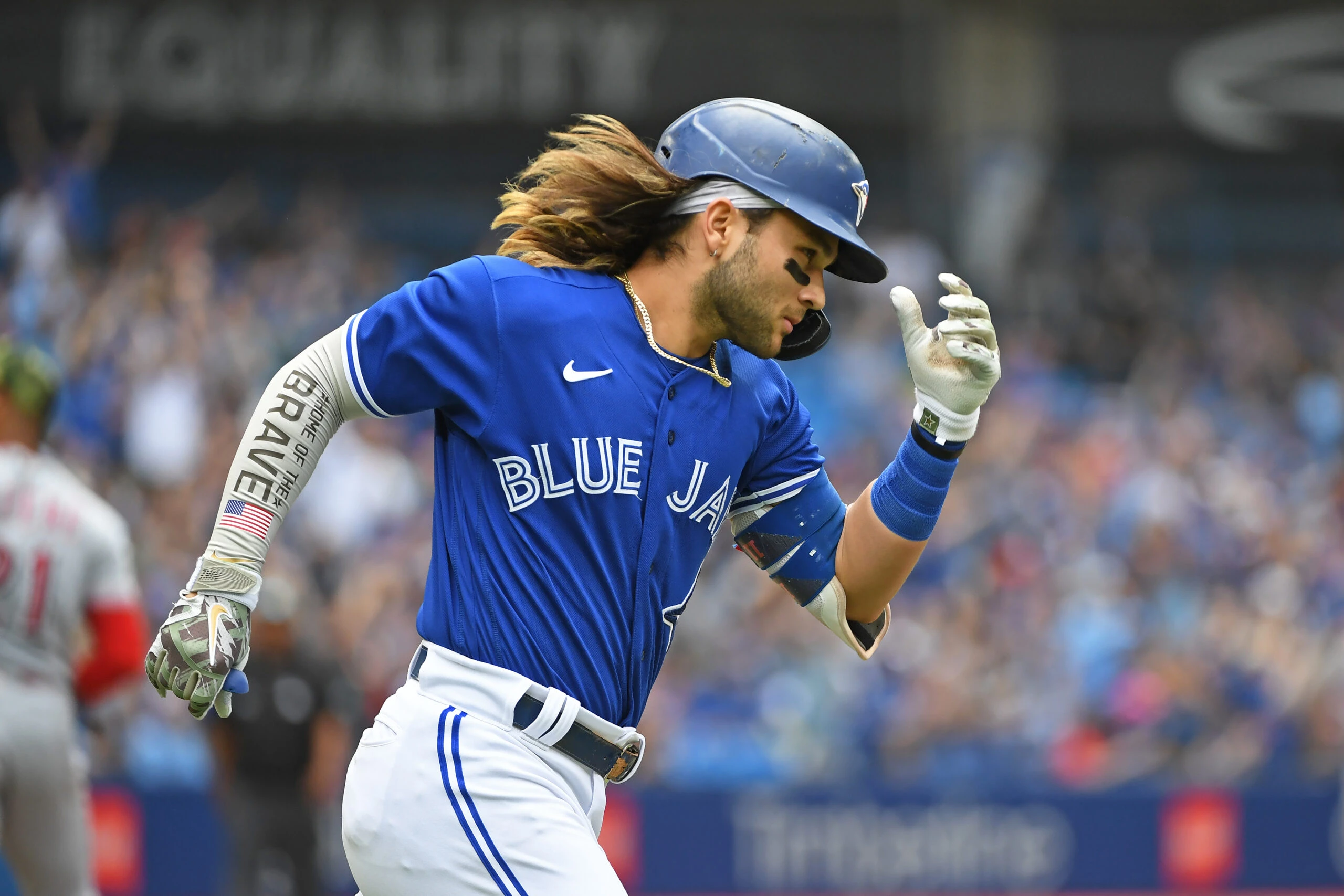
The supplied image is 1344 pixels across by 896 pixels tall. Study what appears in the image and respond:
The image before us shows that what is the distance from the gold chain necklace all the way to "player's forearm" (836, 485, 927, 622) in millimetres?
433

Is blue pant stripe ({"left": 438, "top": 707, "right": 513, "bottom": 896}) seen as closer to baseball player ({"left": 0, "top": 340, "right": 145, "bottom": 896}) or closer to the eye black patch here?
the eye black patch

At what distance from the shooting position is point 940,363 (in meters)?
3.86

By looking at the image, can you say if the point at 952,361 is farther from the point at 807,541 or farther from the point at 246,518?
the point at 246,518

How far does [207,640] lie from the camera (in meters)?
3.38

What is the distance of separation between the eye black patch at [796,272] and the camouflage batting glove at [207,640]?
4.18 ft

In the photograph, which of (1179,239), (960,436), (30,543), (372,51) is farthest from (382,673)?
(1179,239)

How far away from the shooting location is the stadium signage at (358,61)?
1636 cm

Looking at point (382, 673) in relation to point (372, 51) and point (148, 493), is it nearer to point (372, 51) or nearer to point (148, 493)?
point (148, 493)

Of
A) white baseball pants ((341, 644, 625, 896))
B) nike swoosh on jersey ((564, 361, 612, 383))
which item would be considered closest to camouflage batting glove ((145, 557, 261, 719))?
white baseball pants ((341, 644, 625, 896))

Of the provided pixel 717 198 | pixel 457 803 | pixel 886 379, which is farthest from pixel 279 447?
pixel 886 379

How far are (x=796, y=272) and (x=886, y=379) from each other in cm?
1028

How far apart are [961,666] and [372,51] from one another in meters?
8.73

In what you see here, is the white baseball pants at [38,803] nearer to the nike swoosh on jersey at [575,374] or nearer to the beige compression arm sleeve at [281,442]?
the beige compression arm sleeve at [281,442]

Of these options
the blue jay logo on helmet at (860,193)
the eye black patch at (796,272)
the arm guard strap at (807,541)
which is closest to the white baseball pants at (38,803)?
the arm guard strap at (807,541)
